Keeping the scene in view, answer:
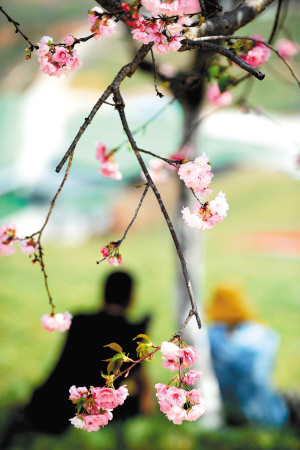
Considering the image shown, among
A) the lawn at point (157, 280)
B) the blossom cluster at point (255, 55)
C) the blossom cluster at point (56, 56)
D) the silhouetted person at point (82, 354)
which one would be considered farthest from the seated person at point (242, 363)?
the blossom cluster at point (56, 56)

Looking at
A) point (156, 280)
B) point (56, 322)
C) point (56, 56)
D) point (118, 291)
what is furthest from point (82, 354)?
point (156, 280)

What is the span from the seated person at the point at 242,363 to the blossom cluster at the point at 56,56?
1956 mm

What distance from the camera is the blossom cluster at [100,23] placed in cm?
67

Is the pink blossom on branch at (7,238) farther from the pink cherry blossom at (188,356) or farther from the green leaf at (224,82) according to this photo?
the green leaf at (224,82)

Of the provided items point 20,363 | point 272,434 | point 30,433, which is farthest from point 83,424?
point 20,363

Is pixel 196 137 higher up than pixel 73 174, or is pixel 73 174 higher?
pixel 73 174

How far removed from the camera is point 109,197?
21.4ft

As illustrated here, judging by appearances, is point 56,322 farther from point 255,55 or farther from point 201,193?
point 255,55

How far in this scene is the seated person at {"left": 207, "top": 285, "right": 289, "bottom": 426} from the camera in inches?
91.0

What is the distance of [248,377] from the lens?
2.34m

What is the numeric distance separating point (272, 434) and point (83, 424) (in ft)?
6.03

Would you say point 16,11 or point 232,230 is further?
point 232,230

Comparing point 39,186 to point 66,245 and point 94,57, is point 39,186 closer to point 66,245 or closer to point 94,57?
point 66,245

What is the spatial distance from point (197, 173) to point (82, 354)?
1.44 metres
